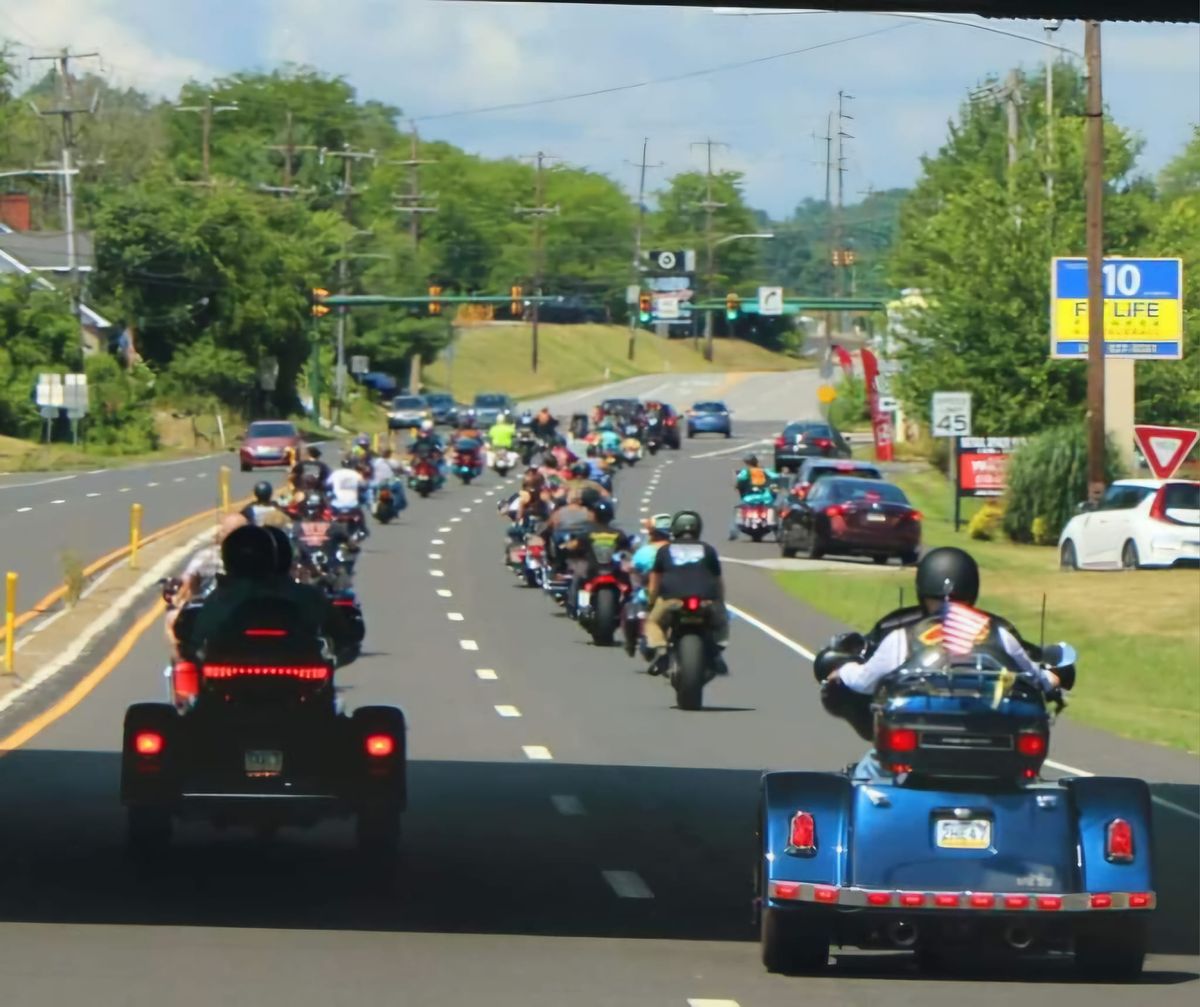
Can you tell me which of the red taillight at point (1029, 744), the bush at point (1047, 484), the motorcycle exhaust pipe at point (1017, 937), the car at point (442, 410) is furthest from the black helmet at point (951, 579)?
the car at point (442, 410)

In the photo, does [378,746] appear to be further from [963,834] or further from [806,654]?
[806,654]

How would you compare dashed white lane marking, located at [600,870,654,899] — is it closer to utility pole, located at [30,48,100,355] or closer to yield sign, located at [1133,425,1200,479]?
yield sign, located at [1133,425,1200,479]

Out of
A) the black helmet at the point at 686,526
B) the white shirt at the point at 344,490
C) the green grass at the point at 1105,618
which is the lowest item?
the green grass at the point at 1105,618

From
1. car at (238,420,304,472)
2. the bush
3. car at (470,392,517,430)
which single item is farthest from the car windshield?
car at (470,392,517,430)

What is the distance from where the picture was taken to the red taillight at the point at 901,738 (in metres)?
9.41

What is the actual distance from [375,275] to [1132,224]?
3970 cm

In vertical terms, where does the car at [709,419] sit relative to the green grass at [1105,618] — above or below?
above

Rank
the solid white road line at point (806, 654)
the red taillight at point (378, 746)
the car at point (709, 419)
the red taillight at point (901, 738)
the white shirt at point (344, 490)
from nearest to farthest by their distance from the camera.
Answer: the red taillight at point (901, 738), the red taillight at point (378, 746), the solid white road line at point (806, 654), the white shirt at point (344, 490), the car at point (709, 419)

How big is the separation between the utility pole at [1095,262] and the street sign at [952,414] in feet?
16.2

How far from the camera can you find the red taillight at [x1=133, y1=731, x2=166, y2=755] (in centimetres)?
1241

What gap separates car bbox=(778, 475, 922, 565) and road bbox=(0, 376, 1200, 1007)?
1691 cm

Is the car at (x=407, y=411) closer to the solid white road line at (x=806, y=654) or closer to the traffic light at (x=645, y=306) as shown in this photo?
the traffic light at (x=645, y=306)

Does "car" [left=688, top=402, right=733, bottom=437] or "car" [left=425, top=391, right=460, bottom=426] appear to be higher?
"car" [left=425, top=391, right=460, bottom=426]

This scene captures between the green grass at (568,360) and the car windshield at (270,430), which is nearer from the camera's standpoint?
the car windshield at (270,430)
